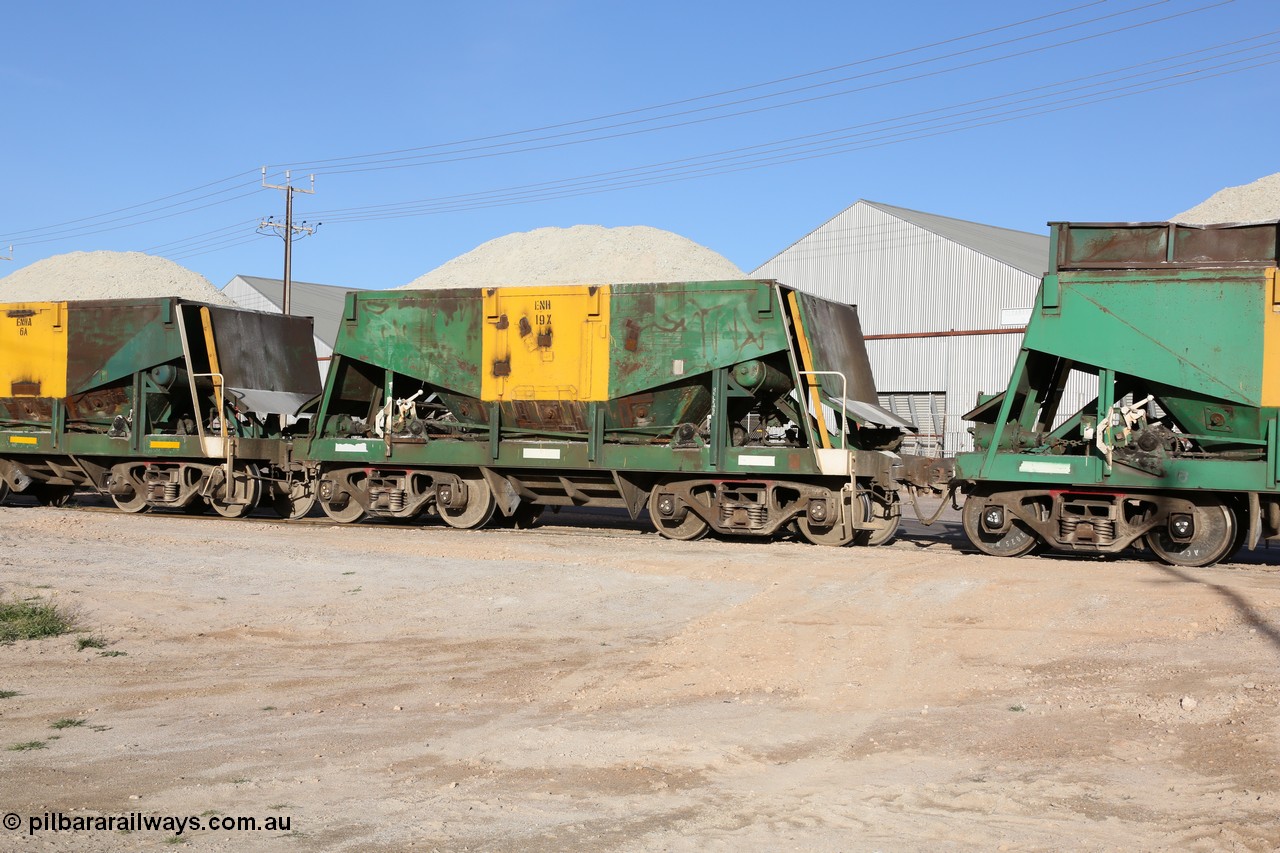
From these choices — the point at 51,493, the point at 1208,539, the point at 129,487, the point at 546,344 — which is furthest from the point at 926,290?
the point at 51,493

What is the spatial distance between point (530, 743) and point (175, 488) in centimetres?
1377

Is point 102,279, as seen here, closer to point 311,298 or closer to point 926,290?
point 311,298

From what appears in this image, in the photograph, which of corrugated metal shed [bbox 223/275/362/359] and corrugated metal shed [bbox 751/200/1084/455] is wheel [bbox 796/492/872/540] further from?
corrugated metal shed [bbox 223/275/362/359]

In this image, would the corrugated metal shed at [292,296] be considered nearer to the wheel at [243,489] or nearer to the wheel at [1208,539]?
the wheel at [243,489]

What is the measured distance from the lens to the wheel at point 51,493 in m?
20.7

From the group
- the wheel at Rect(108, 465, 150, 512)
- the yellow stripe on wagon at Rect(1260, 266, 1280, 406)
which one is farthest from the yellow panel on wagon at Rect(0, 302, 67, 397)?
the yellow stripe on wagon at Rect(1260, 266, 1280, 406)

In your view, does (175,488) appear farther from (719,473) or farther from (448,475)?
(719,473)

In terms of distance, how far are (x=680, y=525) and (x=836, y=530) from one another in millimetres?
2058

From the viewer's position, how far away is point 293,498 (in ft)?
58.2

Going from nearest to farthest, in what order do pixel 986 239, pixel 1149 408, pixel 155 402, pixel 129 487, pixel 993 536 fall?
1. pixel 1149 408
2. pixel 993 536
3. pixel 155 402
4. pixel 129 487
5. pixel 986 239

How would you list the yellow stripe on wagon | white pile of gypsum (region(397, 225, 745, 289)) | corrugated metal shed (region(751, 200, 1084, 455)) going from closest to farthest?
1. the yellow stripe on wagon
2. corrugated metal shed (region(751, 200, 1084, 455))
3. white pile of gypsum (region(397, 225, 745, 289))

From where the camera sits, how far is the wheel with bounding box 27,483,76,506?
67.8ft

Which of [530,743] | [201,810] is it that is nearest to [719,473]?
[530,743]

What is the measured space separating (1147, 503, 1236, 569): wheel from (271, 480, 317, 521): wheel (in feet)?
38.0
